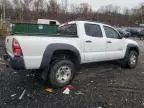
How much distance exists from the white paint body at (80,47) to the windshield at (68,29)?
16cm

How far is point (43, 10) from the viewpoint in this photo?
205 feet

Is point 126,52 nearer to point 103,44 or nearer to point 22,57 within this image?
point 103,44

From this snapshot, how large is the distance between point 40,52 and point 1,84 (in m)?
1.69

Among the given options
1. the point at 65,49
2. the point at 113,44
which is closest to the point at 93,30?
the point at 113,44

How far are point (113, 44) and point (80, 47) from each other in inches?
68.7

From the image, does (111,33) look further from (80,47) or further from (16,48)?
(16,48)

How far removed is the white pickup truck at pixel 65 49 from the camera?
5.03 metres

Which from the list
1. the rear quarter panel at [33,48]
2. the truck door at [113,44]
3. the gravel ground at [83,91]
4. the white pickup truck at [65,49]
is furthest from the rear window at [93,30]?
the rear quarter panel at [33,48]

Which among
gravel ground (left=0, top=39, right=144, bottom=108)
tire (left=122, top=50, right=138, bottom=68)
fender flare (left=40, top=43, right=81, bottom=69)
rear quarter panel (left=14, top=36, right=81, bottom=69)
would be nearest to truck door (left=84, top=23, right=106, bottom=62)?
gravel ground (left=0, top=39, right=144, bottom=108)

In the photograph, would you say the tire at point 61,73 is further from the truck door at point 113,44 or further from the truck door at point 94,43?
the truck door at point 113,44

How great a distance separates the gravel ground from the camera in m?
4.80

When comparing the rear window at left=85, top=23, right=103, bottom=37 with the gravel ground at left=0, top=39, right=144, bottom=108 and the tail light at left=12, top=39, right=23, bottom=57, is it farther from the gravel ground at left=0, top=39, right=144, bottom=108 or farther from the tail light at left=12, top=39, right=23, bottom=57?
the tail light at left=12, top=39, right=23, bottom=57

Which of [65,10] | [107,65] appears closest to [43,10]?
[65,10]

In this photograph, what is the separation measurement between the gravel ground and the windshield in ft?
4.95
